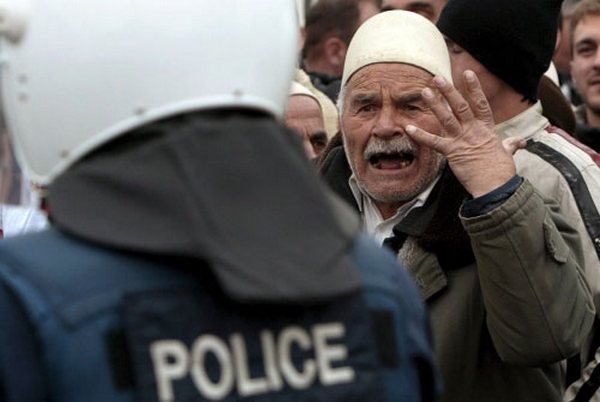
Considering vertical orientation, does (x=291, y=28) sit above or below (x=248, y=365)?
above

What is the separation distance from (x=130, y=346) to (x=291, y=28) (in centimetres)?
57

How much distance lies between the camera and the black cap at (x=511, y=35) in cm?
534

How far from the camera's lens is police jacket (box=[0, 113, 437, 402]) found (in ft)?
6.48

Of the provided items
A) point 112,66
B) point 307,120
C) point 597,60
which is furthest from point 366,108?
point 597,60

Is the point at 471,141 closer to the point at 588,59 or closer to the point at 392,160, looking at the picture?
the point at 392,160

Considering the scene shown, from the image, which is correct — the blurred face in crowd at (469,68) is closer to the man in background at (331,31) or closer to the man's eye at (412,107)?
the man's eye at (412,107)

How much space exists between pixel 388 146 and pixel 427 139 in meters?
0.40

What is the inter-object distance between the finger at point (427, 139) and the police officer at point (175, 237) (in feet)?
7.45

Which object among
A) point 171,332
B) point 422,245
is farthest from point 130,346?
point 422,245

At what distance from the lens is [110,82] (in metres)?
2.10

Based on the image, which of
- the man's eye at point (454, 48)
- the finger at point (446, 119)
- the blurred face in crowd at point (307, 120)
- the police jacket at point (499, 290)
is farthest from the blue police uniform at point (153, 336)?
the blurred face in crowd at point (307, 120)

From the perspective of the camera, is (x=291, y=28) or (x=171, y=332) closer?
(x=171, y=332)

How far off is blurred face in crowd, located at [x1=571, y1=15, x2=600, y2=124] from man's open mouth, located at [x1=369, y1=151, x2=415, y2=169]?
3.25 meters

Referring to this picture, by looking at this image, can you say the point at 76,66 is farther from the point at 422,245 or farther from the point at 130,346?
the point at 422,245
